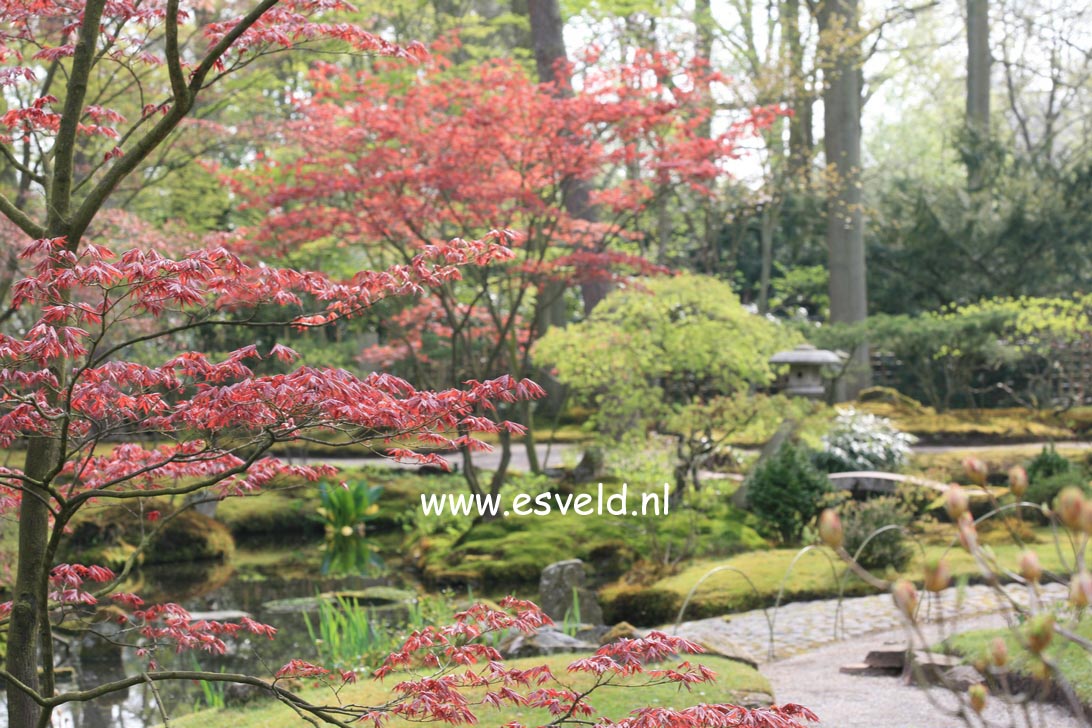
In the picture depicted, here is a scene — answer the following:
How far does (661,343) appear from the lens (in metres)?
11.7

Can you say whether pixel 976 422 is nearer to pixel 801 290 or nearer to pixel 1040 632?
pixel 801 290

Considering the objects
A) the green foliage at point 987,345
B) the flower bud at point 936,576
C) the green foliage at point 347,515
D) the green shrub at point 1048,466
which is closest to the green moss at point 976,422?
the green foliage at point 987,345

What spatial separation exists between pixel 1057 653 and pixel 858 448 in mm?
7140

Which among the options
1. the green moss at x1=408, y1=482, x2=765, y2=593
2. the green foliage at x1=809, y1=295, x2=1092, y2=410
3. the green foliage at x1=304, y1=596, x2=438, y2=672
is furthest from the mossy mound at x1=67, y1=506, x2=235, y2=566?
the green foliage at x1=809, y1=295, x2=1092, y2=410

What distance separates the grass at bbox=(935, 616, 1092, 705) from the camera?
5.16m

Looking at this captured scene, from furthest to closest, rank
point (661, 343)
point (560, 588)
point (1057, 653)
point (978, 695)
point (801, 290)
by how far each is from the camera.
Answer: point (801, 290)
point (661, 343)
point (560, 588)
point (1057, 653)
point (978, 695)

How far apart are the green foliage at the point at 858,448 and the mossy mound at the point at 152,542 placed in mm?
6933

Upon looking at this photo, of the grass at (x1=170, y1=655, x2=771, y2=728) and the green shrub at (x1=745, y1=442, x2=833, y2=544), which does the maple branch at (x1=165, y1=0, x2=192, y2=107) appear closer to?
the grass at (x1=170, y1=655, x2=771, y2=728)

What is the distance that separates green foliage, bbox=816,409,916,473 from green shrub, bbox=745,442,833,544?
72.9 inches

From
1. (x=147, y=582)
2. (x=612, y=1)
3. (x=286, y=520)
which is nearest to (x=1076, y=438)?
(x=612, y=1)

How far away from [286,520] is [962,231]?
519 inches

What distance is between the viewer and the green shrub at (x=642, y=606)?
8.25m

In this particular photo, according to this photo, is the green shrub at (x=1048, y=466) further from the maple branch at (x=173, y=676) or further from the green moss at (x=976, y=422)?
the maple branch at (x=173, y=676)

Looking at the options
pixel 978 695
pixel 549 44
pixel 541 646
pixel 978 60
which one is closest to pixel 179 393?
pixel 978 695
